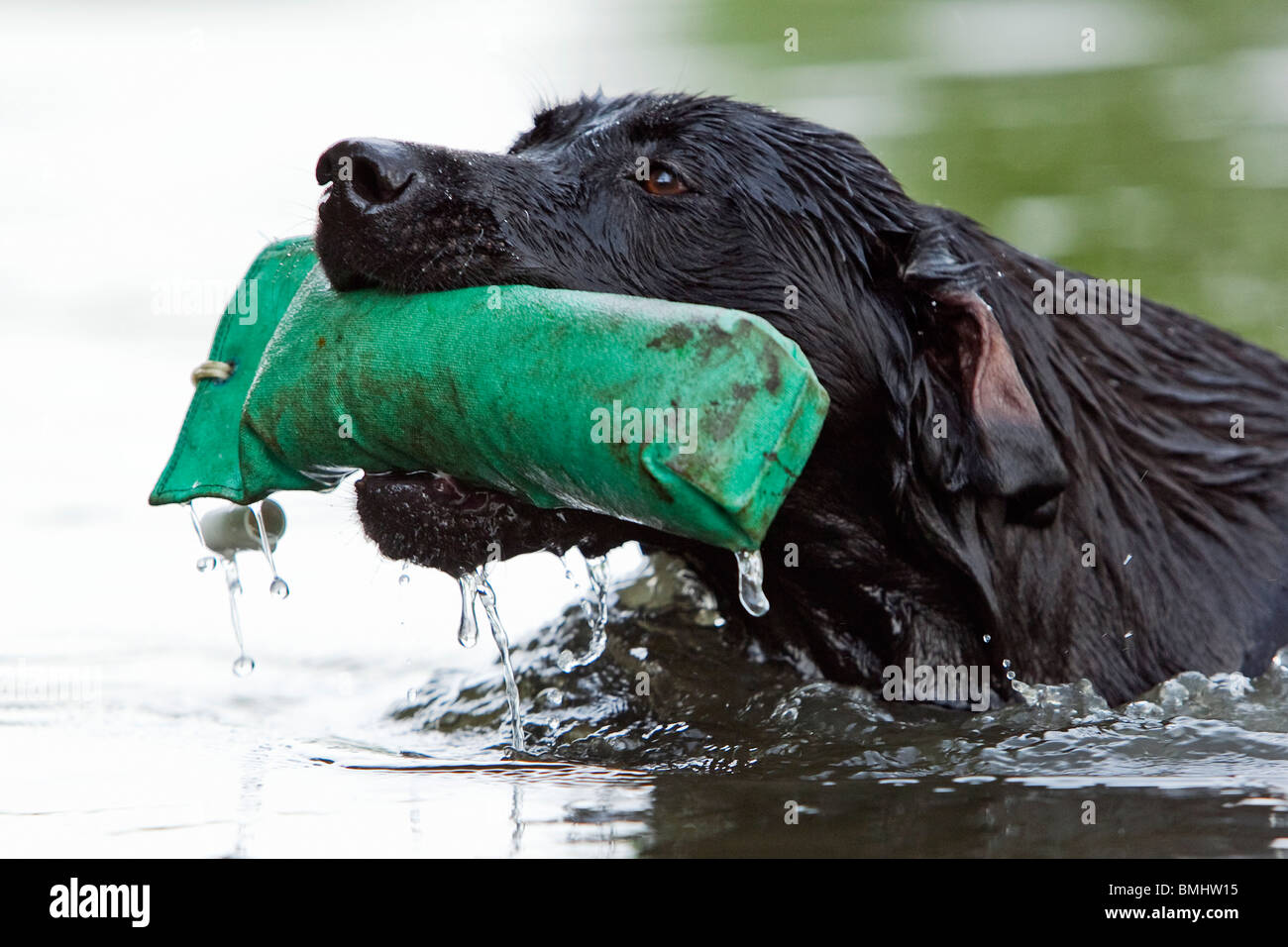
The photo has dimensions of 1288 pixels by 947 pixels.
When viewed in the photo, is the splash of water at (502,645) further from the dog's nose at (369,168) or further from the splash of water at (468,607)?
the dog's nose at (369,168)

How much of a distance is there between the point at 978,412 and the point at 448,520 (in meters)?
1.15

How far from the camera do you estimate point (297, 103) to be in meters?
10.8

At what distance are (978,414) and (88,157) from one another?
848 centimetres

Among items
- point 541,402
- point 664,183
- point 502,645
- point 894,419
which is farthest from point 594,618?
point 541,402

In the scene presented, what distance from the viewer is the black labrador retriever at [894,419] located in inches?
146

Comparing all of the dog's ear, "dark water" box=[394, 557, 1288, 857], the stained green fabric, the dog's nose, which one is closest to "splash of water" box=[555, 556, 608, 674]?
"dark water" box=[394, 557, 1288, 857]

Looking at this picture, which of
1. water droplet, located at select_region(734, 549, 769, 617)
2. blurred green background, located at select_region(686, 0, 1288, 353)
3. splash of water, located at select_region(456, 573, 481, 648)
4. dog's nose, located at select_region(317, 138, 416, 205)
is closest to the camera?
water droplet, located at select_region(734, 549, 769, 617)

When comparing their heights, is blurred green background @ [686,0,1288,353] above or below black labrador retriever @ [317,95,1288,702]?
above

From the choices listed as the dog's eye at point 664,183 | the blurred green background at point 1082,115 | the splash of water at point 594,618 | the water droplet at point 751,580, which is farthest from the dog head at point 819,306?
the blurred green background at point 1082,115

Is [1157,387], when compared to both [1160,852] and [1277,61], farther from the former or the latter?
[1277,61]

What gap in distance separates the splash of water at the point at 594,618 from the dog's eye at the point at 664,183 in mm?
886

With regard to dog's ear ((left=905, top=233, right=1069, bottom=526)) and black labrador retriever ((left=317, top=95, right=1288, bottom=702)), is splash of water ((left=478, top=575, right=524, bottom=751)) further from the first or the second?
dog's ear ((left=905, top=233, right=1069, bottom=526))

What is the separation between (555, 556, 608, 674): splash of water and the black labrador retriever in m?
0.24

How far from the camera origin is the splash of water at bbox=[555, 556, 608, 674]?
4223 millimetres
